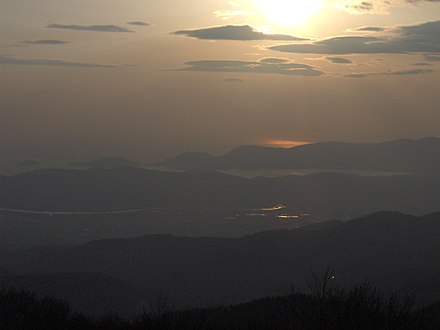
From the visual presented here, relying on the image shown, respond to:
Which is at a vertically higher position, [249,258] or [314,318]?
[314,318]

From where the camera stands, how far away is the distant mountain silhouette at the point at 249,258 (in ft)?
243

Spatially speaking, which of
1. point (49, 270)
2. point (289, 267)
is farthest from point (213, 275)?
point (49, 270)

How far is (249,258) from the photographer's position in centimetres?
8769

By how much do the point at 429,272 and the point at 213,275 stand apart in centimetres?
2957

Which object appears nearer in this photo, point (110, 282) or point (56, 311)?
point (56, 311)

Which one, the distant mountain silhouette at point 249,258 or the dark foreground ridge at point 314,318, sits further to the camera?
the distant mountain silhouette at point 249,258

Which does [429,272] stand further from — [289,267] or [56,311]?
[56,311]

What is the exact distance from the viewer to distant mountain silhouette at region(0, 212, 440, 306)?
243 ft

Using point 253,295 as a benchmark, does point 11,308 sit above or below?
above

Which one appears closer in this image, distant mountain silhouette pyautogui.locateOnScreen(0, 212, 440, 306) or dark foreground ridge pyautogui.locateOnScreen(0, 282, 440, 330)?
dark foreground ridge pyautogui.locateOnScreen(0, 282, 440, 330)

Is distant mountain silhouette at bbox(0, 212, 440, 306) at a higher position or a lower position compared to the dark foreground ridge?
lower

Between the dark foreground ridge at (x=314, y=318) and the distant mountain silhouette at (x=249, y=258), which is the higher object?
the dark foreground ridge at (x=314, y=318)

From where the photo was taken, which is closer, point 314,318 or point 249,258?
point 314,318

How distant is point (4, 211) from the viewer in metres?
196
